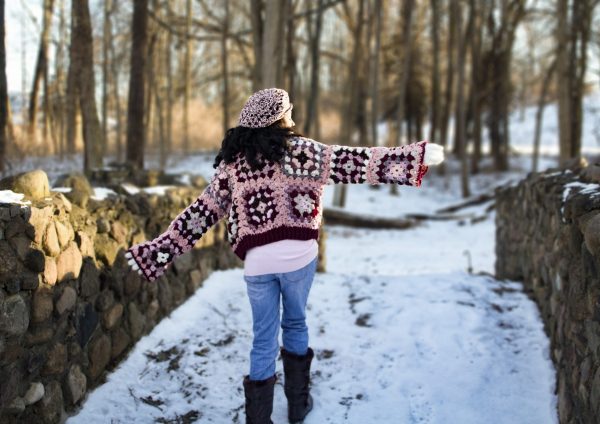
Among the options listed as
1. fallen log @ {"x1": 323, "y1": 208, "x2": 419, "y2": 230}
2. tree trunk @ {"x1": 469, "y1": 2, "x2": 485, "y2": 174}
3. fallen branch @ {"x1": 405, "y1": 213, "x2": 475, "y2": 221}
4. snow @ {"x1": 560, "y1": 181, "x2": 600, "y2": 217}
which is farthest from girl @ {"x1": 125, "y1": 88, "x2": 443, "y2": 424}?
tree trunk @ {"x1": 469, "y1": 2, "x2": 485, "y2": 174}

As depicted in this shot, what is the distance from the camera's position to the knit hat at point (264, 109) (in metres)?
2.80

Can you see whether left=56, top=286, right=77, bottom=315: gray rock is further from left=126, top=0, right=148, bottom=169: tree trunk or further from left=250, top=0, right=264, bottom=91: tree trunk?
→ left=250, top=0, right=264, bottom=91: tree trunk

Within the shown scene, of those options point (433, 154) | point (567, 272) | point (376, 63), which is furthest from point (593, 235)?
point (376, 63)

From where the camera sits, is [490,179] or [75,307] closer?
[75,307]

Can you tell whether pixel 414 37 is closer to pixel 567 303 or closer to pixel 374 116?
pixel 374 116

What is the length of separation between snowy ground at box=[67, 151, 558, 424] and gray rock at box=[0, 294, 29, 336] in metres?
0.61

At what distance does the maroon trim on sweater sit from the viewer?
2.81 metres

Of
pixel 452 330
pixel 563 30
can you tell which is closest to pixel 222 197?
pixel 452 330

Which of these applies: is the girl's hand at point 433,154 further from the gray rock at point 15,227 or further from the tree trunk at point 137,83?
the tree trunk at point 137,83

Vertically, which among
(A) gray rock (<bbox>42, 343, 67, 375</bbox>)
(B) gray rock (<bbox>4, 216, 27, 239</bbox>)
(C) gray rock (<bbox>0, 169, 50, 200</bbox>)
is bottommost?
(A) gray rock (<bbox>42, 343, 67, 375</bbox>)

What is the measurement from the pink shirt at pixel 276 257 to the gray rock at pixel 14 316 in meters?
1.02

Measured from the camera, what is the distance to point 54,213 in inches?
120

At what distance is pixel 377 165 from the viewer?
9.23ft

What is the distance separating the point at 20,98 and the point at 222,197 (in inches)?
758
